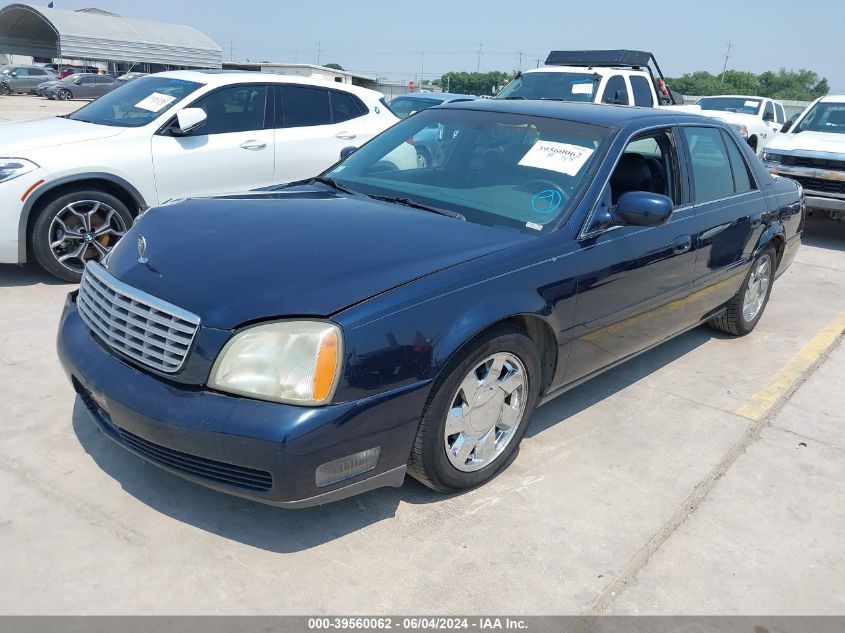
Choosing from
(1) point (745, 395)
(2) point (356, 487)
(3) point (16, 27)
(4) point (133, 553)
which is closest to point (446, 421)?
(2) point (356, 487)

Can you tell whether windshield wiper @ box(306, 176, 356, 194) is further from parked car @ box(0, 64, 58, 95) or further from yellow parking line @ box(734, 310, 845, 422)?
parked car @ box(0, 64, 58, 95)

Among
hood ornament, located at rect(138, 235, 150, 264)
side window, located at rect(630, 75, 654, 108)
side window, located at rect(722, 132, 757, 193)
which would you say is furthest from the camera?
side window, located at rect(630, 75, 654, 108)

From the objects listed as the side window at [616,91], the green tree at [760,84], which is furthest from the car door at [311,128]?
the green tree at [760,84]

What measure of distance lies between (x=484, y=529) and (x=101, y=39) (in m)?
63.4

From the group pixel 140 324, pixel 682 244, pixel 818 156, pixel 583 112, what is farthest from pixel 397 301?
pixel 818 156

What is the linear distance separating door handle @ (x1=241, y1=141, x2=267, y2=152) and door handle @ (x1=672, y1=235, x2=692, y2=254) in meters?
3.87

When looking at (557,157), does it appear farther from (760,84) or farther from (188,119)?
(760,84)

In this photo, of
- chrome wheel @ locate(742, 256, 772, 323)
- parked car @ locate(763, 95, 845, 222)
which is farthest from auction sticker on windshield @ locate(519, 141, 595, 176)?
parked car @ locate(763, 95, 845, 222)

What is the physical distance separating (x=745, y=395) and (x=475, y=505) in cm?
226

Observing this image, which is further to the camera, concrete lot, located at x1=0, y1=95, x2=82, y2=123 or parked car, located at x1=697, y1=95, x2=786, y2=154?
concrete lot, located at x1=0, y1=95, x2=82, y2=123

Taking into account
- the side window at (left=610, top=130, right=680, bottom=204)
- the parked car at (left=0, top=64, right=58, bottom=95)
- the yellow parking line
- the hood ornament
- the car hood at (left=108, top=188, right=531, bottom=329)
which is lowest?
the parked car at (left=0, top=64, right=58, bottom=95)

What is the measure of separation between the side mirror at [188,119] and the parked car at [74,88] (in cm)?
3543

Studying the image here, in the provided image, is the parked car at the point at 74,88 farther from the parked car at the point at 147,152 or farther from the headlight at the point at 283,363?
the headlight at the point at 283,363

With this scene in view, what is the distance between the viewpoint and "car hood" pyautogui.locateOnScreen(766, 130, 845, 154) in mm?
9031
